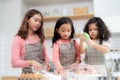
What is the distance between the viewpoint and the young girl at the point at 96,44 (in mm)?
1144

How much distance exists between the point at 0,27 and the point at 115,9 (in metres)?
1.63

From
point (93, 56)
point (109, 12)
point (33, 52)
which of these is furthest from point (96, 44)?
point (109, 12)

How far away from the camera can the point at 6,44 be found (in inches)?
115

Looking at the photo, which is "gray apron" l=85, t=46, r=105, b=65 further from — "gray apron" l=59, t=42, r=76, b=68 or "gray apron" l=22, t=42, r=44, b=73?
"gray apron" l=22, t=42, r=44, b=73

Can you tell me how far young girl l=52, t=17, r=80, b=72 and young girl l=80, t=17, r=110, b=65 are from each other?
0.25 ft

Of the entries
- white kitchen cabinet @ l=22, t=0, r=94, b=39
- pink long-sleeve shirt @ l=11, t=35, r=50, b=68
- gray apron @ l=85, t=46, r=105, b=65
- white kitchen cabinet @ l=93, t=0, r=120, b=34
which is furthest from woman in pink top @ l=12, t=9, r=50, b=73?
white kitchen cabinet @ l=22, t=0, r=94, b=39

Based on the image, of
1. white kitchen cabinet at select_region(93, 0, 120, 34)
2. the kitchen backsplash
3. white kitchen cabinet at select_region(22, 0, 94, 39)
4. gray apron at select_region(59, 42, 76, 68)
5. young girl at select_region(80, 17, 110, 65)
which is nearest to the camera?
young girl at select_region(80, 17, 110, 65)

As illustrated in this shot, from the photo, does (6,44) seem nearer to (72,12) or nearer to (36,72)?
(72,12)

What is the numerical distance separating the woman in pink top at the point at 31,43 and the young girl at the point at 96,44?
0.85 ft

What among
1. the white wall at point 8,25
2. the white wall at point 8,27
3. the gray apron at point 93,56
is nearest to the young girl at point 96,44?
the gray apron at point 93,56

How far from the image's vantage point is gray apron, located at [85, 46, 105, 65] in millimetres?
1150

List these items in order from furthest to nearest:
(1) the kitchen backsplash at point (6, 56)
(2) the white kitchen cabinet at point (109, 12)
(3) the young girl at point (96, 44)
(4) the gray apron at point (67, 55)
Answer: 1. (1) the kitchen backsplash at point (6, 56)
2. (2) the white kitchen cabinet at point (109, 12)
3. (4) the gray apron at point (67, 55)
4. (3) the young girl at point (96, 44)

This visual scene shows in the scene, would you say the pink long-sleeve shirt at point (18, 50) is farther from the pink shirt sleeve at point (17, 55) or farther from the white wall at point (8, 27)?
the white wall at point (8, 27)

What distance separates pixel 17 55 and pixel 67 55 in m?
0.31
